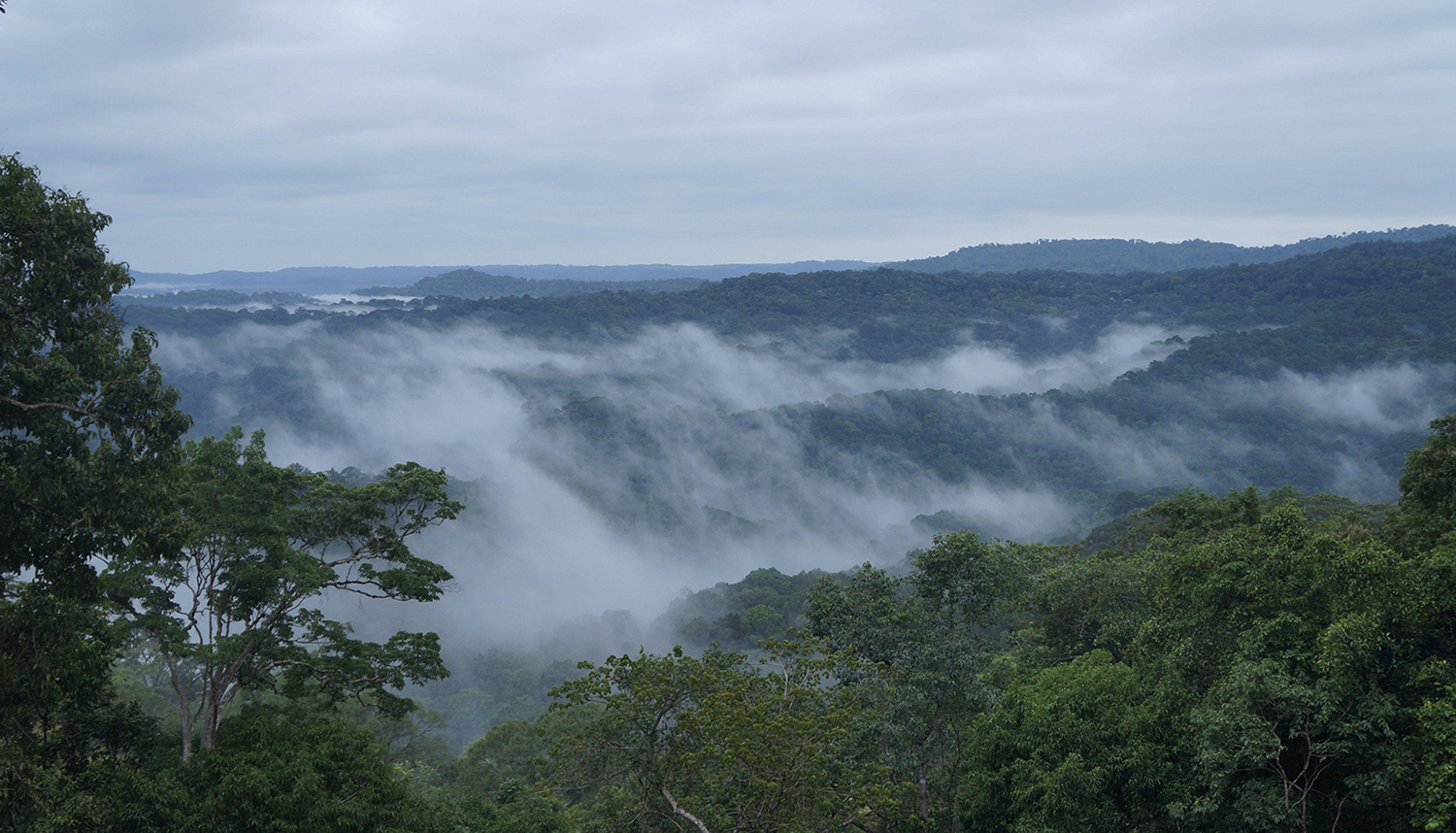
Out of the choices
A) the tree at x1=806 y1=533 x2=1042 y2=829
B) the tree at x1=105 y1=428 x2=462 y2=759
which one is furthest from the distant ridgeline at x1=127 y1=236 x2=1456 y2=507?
the tree at x1=105 y1=428 x2=462 y2=759

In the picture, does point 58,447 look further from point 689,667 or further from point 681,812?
point 689,667

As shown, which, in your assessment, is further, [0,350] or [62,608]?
[62,608]

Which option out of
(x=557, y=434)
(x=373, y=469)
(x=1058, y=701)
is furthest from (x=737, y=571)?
(x=1058, y=701)

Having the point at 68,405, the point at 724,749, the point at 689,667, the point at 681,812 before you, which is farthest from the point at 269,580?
the point at 724,749

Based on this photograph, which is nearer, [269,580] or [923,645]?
[269,580]

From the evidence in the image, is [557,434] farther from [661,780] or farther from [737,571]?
[661,780]

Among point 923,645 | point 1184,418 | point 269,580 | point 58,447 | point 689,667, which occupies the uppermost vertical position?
point 58,447

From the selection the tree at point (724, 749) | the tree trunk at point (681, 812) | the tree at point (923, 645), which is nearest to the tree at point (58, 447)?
the tree at point (724, 749)

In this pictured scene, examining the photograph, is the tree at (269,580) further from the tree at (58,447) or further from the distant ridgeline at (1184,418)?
the distant ridgeline at (1184,418)
